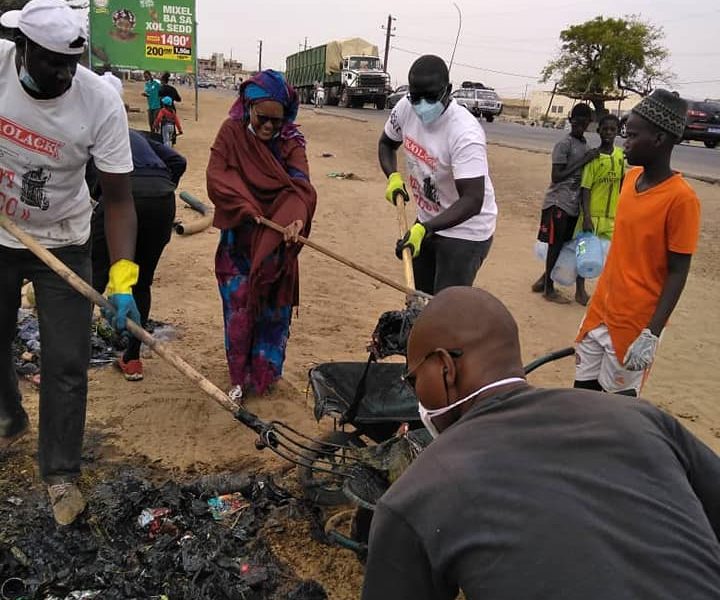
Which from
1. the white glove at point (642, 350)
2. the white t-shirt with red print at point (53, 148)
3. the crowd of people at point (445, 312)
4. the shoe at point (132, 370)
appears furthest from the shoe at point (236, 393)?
the white glove at point (642, 350)

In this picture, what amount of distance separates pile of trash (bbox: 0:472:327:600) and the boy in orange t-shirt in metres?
1.54

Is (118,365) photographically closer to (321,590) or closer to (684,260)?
(321,590)

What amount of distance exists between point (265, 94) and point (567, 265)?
3493 millimetres

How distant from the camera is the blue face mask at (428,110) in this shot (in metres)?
3.37

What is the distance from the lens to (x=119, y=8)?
53.5 feet

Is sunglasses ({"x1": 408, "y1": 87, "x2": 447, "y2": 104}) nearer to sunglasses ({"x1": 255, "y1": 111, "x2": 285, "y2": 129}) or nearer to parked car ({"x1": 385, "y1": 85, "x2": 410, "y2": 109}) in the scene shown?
sunglasses ({"x1": 255, "y1": 111, "x2": 285, "y2": 129})

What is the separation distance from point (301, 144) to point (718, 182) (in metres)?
9.98

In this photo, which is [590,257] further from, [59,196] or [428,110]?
[59,196]

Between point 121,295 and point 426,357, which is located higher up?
point 426,357

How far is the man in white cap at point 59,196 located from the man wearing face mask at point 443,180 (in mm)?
1369

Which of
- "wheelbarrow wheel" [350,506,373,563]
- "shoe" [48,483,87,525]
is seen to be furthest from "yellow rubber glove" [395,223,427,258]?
"shoe" [48,483,87,525]

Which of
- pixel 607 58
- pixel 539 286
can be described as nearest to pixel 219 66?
pixel 607 58

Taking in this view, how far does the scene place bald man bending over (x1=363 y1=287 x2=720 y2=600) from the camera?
3.42 ft

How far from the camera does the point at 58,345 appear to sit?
2639 mm
